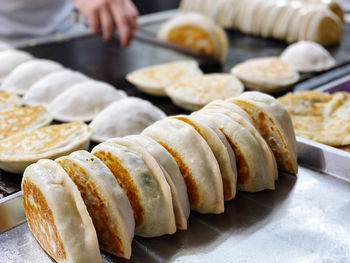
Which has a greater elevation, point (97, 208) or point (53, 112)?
point (97, 208)

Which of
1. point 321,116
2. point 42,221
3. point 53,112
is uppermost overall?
point 42,221

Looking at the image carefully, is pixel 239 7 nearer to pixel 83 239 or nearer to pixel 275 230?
pixel 275 230

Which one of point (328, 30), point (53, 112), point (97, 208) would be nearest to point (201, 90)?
point (53, 112)

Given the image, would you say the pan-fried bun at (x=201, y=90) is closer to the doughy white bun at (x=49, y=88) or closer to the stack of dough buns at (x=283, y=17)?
the doughy white bun at (x=49, y=88)

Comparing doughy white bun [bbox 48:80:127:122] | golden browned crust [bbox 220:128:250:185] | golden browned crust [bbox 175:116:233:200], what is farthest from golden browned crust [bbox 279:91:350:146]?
doughy white bun [bbox 48:80:127:122]

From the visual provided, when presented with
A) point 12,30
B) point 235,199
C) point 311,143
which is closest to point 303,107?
point 311,143

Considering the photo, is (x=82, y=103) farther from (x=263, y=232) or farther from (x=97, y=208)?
(x=263, y=232)
